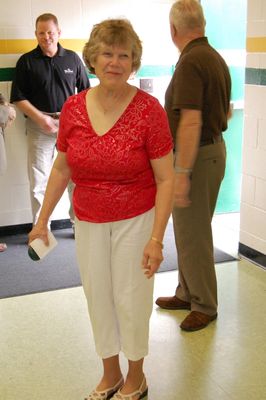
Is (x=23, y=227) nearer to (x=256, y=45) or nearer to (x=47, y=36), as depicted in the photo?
(x=47, y=36)

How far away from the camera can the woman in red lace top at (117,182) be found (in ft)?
5.96

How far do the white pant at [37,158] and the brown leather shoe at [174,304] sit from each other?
59.9 inches

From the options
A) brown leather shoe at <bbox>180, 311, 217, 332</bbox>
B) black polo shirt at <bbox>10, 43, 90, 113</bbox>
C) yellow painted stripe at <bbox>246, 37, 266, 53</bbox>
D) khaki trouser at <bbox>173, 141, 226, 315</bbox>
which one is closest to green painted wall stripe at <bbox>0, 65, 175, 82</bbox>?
black polo shirt at <bbox>10, 43, 90, 113</bbox>

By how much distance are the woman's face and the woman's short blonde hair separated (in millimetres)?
16

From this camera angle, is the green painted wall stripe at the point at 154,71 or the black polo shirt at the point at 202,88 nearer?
the black polo shirt at the point at 202,88

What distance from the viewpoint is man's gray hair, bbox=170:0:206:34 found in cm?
246

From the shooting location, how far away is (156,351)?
256 centimetres

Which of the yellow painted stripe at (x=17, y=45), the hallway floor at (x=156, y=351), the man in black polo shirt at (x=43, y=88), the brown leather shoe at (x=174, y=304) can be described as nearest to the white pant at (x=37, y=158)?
the man in black polo shirt at (x=43, y=88)

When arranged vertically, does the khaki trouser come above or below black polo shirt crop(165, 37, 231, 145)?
below

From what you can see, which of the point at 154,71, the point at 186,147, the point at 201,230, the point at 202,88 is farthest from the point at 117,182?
the point at 154,71

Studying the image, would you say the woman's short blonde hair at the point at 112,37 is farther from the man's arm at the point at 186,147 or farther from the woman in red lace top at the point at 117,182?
the man's arm at the point at 186,147

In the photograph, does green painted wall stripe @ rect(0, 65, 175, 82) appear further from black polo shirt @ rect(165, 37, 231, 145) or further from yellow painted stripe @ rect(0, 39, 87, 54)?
black polo shirt @ rect(165, 37, 231, 145)

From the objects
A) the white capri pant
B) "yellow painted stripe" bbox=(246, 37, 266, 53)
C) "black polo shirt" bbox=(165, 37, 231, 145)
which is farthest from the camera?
"yellow painted stripe" bbox=(246, 37, 266, 53)

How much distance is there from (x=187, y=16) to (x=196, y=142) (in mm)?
589
